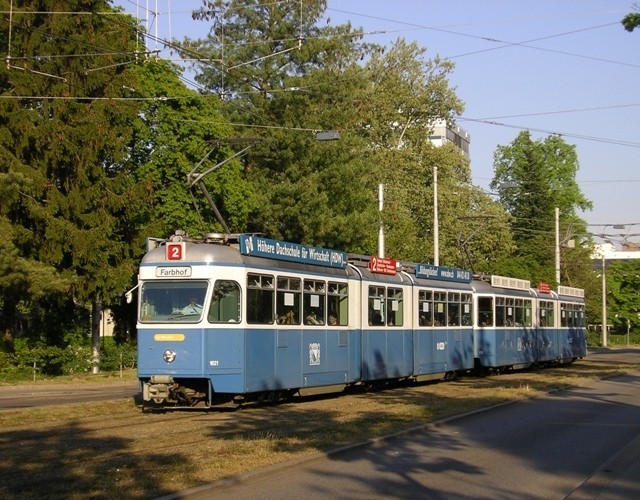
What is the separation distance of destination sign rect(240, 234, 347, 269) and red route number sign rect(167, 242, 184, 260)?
1118 millimetres

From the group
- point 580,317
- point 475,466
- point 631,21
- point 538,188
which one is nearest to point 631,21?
point 631,21

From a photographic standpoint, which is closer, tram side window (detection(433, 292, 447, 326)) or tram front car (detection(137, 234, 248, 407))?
tram front car (detection(137, 234, 248, 407))

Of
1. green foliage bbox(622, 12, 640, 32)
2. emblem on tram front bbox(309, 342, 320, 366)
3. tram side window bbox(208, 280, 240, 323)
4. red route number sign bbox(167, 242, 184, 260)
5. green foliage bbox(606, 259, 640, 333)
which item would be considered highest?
green foliage bbox(622, 12, 640, 32)

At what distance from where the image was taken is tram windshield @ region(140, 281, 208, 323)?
61.3 ft

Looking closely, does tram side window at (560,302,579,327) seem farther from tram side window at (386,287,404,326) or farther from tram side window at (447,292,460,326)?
tram side window at (386,287,404,326)

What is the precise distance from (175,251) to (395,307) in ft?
28.1

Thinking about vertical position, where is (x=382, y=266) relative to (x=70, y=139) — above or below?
below

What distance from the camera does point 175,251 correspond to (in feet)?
62.1

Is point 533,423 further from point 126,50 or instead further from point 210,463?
point 126,50

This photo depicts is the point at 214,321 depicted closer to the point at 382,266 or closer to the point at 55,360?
the point at 382,266

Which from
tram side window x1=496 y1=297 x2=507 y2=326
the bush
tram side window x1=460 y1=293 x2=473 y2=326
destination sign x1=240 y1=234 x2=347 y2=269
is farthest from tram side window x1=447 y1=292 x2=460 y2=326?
the bush

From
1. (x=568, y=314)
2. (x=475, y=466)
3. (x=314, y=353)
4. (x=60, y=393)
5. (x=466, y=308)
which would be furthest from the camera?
(x=568, y=314)

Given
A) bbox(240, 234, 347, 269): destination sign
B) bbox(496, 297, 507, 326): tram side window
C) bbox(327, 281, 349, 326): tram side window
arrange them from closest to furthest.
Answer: bbox(240, 234, 347, 269): destination sign → bbox(327, 281, 349, 326): tram side window → bbox(496, 297, 507, 326): tram side window

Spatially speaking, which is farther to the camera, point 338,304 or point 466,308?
point 466,308
